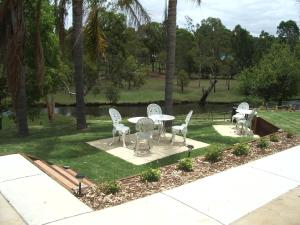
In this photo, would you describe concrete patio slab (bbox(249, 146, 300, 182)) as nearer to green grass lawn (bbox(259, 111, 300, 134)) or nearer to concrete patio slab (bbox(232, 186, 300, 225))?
concrete patio slab (bbox(232, 186, 300, 225))

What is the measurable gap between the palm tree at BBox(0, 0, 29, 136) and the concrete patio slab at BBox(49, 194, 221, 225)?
299 inches

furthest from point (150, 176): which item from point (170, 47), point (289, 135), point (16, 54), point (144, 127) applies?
point (16, 54)

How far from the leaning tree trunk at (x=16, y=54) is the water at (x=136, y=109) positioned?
74.9 ft

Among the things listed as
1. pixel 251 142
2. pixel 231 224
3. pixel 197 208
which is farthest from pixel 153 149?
pixel 231 224

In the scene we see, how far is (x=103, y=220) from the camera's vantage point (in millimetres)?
5770

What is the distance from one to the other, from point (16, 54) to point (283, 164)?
882 cm

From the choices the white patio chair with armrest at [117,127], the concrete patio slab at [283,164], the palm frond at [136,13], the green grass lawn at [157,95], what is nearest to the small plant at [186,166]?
the concrete patio slab at [283,164]

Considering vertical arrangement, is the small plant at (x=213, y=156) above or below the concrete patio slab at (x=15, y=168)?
above

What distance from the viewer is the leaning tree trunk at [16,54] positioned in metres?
12.1

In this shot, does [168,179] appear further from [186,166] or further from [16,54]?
[16,54]

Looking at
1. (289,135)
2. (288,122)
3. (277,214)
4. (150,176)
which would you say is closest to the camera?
(277,214)

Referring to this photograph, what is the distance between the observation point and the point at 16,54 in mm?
12164

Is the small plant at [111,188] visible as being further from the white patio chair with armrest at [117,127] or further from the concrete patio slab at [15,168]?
the white patio chair with armrest at [117,127]

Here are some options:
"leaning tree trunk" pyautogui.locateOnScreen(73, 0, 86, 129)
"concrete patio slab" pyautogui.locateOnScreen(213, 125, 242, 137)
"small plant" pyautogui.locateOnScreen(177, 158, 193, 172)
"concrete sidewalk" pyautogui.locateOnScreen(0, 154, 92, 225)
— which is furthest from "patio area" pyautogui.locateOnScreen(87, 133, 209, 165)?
"leaning tree trunk" pyautogui.locateOnScreen(73, 0, 86, 129)
